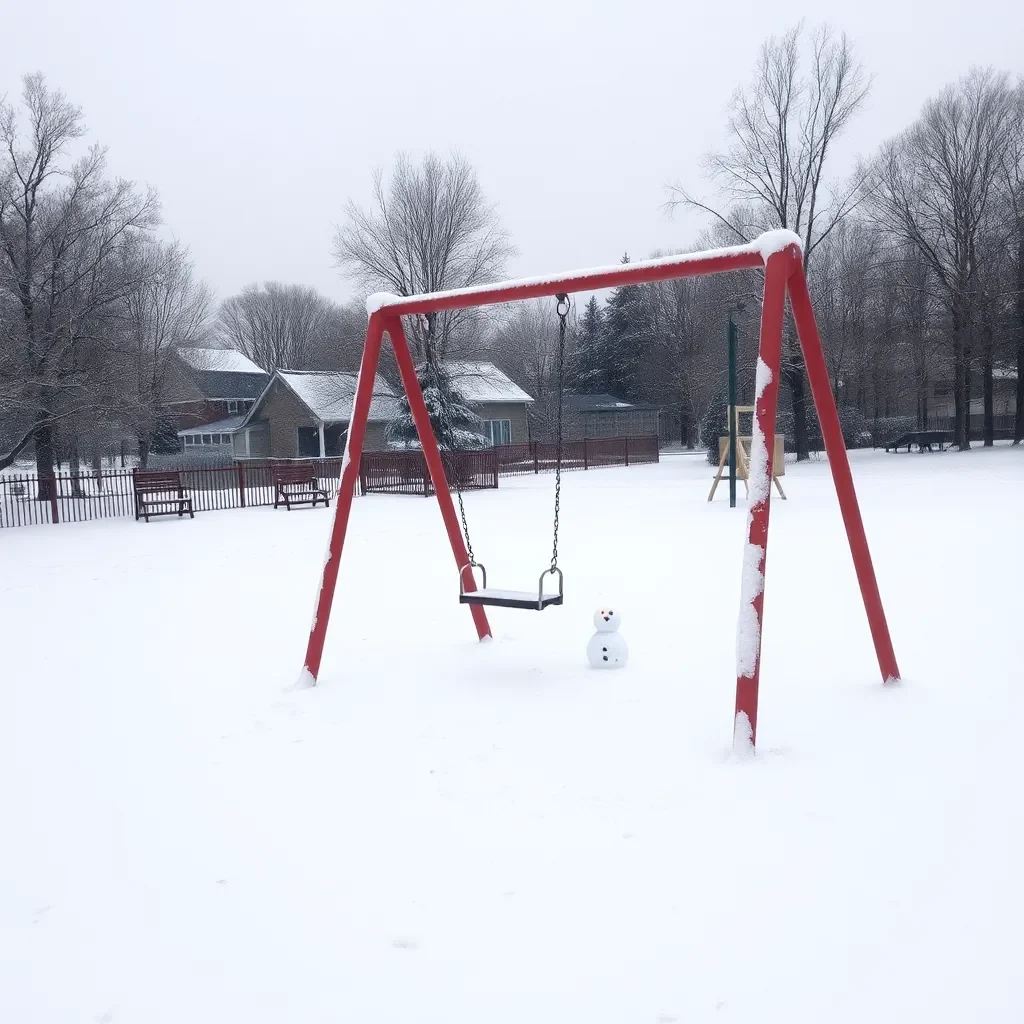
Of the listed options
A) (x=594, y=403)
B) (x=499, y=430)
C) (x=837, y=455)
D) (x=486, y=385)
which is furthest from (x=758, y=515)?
(x=594, y=403)

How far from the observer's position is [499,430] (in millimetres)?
40531

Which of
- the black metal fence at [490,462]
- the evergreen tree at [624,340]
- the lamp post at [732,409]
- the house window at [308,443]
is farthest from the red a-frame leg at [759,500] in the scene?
the evergreen tree at [624,340]

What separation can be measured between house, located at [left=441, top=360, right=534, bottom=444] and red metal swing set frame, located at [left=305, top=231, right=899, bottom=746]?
107 feet

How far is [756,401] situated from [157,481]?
55.2ft

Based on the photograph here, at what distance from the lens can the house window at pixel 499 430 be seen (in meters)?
39.9

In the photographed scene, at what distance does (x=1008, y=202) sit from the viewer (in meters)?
29.5

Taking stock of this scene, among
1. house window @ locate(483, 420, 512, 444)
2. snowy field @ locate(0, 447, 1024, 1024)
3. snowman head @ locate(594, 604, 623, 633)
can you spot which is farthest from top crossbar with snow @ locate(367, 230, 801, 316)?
house window @ locate(483, 420, 512, 444)

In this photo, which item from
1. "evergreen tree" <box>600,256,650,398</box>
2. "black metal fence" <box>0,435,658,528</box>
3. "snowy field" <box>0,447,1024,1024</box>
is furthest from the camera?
"evergreen tree" <box>600,256,650,398</box>

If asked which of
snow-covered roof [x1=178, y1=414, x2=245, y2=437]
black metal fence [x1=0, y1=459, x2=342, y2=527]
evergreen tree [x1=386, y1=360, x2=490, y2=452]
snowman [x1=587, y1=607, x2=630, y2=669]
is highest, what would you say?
snow-covered roof [x1=178, y1=414, x2=245, y2=437]

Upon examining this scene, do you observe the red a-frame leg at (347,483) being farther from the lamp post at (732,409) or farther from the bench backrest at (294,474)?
the bench backrest at (294,474)

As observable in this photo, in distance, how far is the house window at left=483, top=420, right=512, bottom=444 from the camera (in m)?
39.9

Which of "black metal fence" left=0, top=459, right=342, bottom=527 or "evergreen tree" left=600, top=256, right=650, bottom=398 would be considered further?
"evergreen tree" left=600, top=256, right=650, bottom=398

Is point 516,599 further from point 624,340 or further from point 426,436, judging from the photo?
point 624,340

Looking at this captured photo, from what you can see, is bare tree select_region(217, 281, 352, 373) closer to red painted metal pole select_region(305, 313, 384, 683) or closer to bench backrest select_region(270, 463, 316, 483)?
bench backrest select_region(270, 463, 316, 483)
